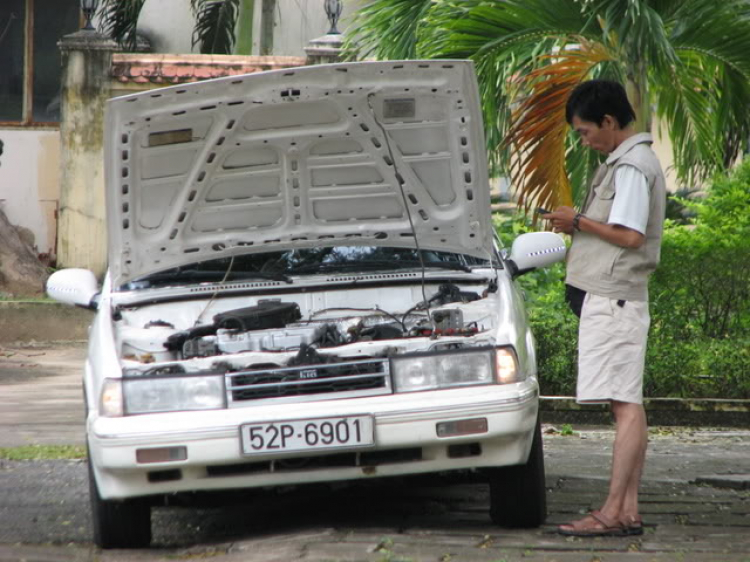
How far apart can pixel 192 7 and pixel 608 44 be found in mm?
9902

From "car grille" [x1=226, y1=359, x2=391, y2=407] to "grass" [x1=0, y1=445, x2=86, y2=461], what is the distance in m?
3.20

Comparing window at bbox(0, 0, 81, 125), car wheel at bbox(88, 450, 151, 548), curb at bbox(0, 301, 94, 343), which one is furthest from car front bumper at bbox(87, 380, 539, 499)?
window at bbox(0, 0, 81, 125)

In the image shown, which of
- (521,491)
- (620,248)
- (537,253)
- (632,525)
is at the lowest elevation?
(632,525)

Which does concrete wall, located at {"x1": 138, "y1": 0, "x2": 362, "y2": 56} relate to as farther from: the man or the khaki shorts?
the khaki shorts

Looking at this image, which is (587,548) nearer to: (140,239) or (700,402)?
(140,239)

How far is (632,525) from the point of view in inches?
209

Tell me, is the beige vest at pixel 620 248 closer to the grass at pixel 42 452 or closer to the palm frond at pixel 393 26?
the grass at pixel 42 452

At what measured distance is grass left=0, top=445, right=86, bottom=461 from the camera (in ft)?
26.2

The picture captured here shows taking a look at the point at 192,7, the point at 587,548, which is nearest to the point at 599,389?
the point at 587,548

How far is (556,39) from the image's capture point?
986 centimetres

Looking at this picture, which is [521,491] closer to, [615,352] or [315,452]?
[615,352]

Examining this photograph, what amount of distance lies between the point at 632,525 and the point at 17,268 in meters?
11.9

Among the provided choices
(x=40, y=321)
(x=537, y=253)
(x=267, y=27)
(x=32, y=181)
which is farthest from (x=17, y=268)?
(x=537, y=253)

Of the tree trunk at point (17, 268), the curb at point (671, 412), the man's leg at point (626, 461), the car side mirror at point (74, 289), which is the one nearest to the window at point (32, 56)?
the tree trunk at point (17, 268)
